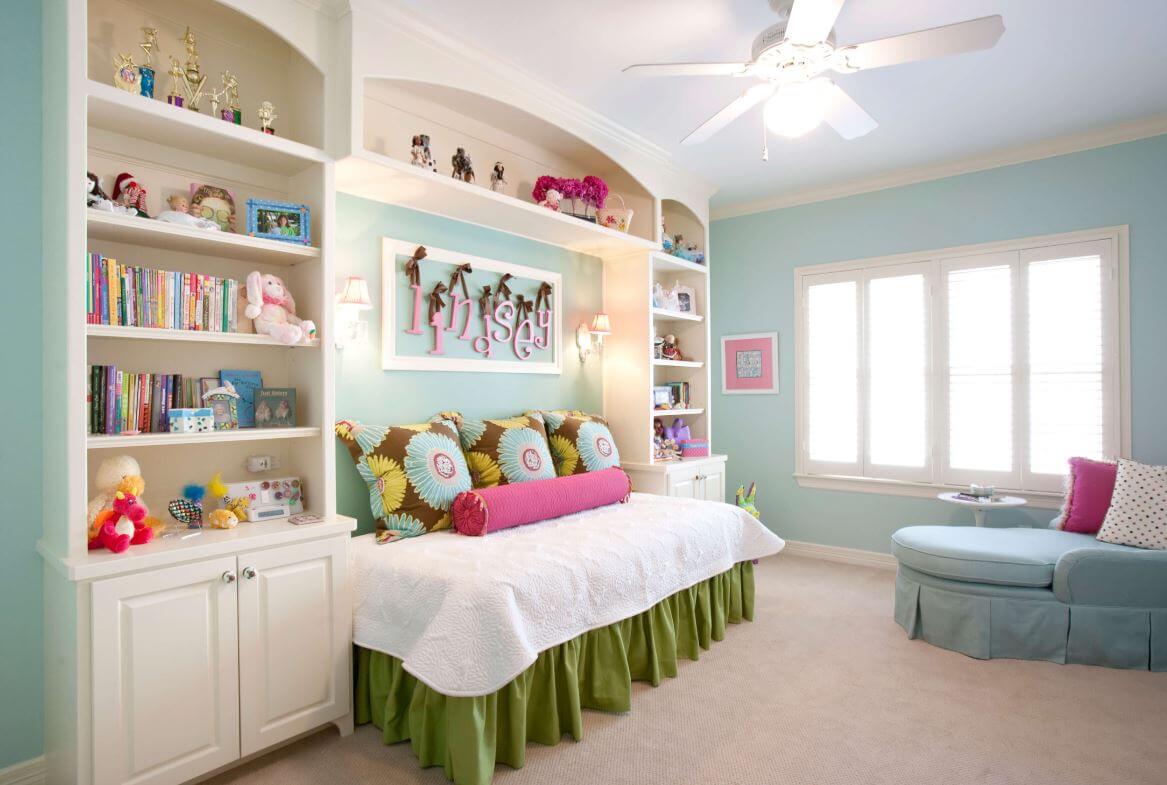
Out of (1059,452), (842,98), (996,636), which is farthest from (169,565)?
(1059,452)

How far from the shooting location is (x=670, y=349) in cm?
451

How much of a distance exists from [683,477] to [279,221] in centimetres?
275

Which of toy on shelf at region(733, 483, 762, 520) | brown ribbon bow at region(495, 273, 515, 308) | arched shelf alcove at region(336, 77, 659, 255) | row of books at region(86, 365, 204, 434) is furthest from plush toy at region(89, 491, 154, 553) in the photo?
toy on shelf at region(733, 483, 762, 520)

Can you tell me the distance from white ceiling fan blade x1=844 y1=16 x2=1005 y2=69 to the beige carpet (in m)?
2.31

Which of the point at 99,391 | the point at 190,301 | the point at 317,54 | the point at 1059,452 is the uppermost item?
the point at 317,54

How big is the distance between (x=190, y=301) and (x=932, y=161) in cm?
428

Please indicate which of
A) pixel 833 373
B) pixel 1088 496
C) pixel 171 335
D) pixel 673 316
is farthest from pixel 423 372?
pixel 1088 496

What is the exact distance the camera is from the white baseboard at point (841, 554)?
178 inches

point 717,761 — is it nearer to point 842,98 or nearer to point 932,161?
point 842,98

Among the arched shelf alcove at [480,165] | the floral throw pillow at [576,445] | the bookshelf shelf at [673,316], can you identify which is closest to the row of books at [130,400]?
the arched shelf alcove at [480,165]

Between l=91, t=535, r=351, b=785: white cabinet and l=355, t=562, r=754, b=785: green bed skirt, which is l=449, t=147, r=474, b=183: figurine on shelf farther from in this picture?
l=355, t=562, r=754, b=785: green bed skirt

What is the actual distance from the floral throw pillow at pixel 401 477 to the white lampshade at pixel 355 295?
0.51m

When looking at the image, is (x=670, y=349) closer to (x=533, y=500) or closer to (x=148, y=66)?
(x=533, y=500)

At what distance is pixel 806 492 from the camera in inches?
191
